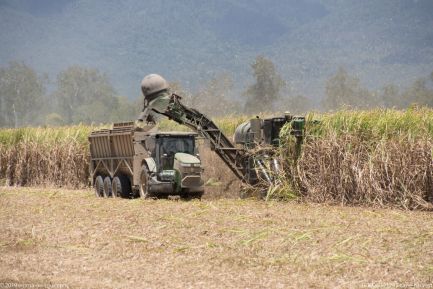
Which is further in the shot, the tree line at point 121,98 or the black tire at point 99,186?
the tree line at point 121,98

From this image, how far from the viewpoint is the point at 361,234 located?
11406 millimetres

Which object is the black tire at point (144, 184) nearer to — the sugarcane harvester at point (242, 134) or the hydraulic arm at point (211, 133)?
the sugarcane harvester at point (242, 134)

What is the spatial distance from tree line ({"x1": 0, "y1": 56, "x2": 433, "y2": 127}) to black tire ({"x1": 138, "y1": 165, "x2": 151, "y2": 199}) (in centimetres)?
8891

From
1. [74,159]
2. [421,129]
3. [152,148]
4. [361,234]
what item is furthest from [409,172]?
[74,159]

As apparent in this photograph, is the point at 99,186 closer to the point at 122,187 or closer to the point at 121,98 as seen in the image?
the point at 122,187

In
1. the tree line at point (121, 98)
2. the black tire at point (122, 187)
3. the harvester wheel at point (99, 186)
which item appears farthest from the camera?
the tree line at point (121, 98)

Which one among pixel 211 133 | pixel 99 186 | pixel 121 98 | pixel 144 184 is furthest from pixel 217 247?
pixel 121 98

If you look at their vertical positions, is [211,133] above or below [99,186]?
above

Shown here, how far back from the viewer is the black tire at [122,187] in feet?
67.1

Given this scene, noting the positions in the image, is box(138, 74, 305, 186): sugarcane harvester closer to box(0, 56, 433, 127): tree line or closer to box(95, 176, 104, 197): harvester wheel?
box(95, 176, 104, 197): harvester wheel

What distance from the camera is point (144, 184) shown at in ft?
62.8

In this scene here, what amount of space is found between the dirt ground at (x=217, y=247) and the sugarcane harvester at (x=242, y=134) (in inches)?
101

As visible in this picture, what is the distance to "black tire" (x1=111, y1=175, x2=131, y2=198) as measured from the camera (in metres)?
20.5

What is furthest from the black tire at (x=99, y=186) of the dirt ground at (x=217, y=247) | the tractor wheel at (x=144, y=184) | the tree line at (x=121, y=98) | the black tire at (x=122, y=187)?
the tree line at (x=121, y=98)
